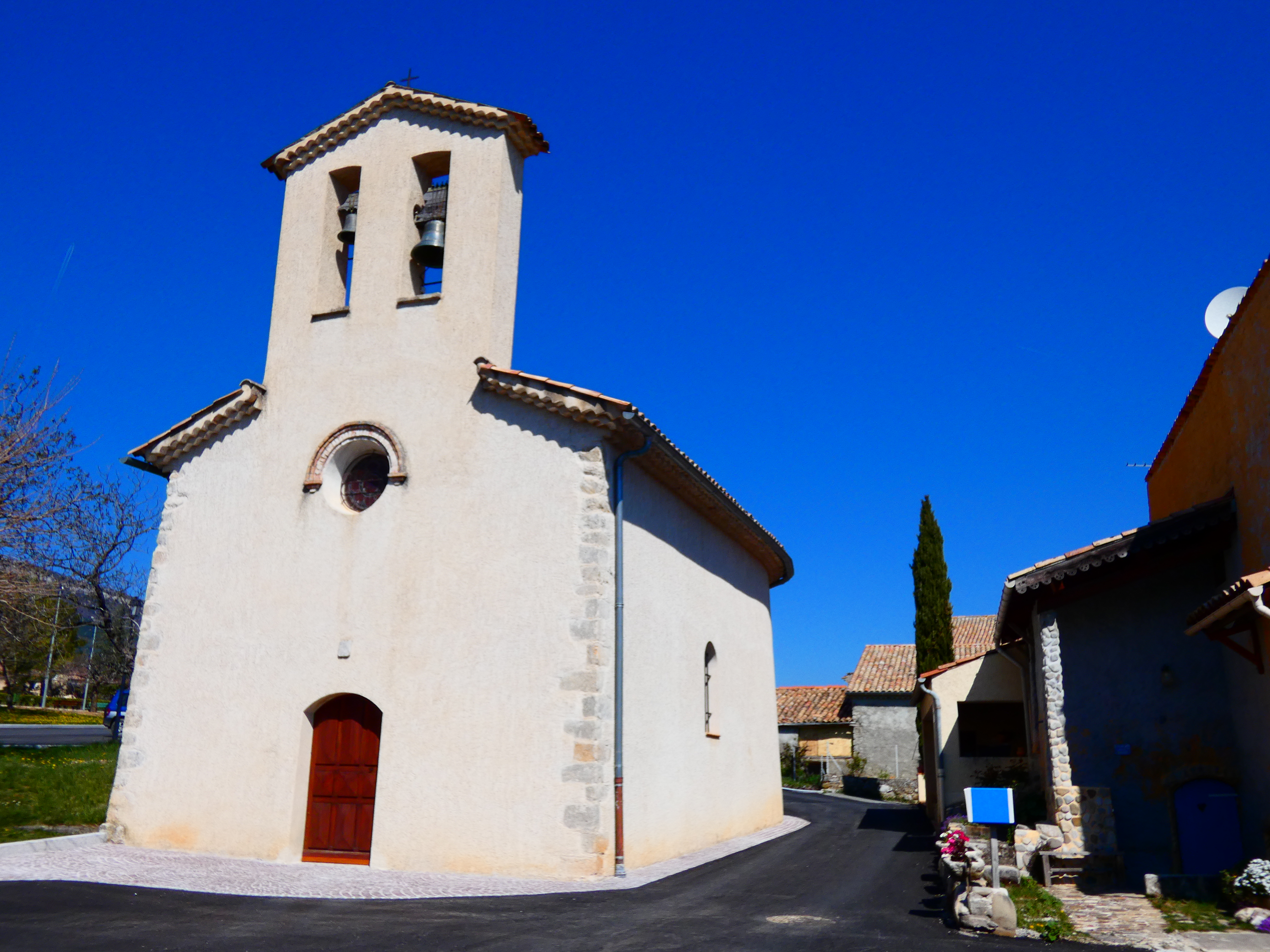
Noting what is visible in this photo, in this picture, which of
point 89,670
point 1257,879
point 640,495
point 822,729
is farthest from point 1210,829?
point 89,670

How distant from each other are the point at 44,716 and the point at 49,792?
3606 cm

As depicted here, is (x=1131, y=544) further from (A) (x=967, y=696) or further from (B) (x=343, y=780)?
(B) (x=343, y=780)

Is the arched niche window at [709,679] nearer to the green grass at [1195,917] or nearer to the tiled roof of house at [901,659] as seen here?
the green grass at [1195,917]

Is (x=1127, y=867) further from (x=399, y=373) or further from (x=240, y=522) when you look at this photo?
(x=240, y=522)

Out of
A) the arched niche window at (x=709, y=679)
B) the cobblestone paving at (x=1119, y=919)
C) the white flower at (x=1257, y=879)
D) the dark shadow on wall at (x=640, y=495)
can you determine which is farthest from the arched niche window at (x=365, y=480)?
the white flower at (x=1257, y=879)

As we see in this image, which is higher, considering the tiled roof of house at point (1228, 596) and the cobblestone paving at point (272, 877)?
the tiled roof of house at point (1228, 596)

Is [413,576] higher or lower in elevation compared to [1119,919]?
higher

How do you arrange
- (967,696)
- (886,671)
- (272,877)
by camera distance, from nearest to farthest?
1. (272,877)
2. (967,696)
3. (886,671)

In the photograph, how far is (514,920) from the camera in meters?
8.09

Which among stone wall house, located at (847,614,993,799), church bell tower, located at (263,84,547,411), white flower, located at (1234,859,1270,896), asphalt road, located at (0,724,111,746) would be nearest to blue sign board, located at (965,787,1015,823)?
white flower, located at (1234,859,1270,896)

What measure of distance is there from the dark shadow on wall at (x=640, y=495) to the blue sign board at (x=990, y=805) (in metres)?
4.93

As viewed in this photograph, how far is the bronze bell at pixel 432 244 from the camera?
13.0 meters

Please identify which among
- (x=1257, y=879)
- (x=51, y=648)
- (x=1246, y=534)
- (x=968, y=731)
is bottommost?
(x=1257, y=879)

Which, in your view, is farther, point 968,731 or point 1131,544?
point 968,731
